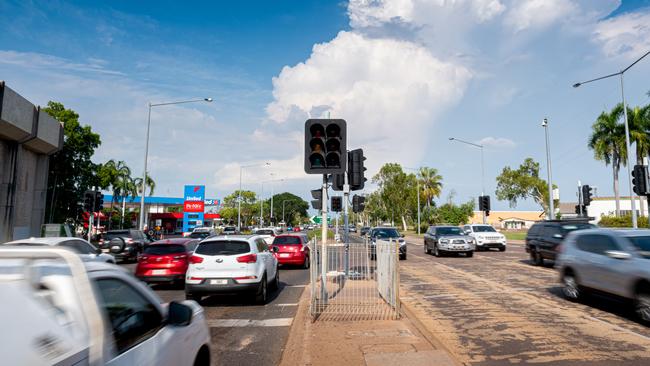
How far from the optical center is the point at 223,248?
10.9 metres

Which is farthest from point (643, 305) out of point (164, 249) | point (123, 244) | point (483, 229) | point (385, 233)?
point (483, 229)

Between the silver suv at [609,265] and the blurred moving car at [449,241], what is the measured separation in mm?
12941

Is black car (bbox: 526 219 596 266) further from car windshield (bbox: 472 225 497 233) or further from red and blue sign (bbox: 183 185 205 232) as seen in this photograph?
red and blue sign (bbox: 183 185 205 232)

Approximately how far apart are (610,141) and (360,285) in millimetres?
42515

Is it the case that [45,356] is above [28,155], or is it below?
below

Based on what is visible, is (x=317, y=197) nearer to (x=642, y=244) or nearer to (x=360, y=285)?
(x=360, y=285)

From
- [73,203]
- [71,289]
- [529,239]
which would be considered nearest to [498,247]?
[529,239]

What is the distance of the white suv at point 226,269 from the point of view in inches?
409

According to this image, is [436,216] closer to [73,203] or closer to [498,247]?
[498,247]

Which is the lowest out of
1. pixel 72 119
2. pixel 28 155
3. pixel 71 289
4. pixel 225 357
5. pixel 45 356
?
pixel 225 357

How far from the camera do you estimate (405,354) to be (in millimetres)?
5961

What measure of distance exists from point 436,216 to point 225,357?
77527 mm

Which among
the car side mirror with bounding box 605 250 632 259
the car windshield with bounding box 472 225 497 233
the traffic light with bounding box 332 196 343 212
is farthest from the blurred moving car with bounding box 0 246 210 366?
the car windshield with bounding box 472 225 497 233

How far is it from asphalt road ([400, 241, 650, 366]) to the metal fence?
76 cm
